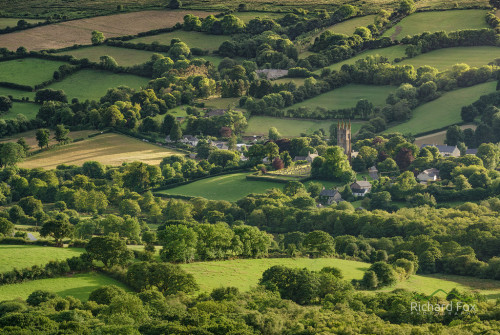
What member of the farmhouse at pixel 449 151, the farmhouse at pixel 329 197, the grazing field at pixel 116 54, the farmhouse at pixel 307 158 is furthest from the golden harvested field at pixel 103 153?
the farmhouse at pixel 449 151

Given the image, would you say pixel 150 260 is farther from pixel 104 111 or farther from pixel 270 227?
pixel 104 111

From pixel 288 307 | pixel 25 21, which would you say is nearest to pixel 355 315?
pixel 288 307

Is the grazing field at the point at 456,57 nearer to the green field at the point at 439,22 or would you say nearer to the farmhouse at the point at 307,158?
the green field at the point at 439,22

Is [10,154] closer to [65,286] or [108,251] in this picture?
[108,251]

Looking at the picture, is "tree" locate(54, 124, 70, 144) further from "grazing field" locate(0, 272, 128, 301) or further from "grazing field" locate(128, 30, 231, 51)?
"grazing field" locate(0, 272, 128, 301)

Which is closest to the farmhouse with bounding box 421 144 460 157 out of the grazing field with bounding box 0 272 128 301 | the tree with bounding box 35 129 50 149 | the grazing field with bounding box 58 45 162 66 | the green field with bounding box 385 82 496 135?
the green field with bounding box 385 82 496 135

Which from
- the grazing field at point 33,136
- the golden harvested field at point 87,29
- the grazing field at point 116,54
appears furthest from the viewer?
the golden harvested field at point 87,29

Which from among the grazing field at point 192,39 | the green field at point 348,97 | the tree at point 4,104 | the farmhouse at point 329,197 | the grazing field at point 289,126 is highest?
the grazing field at point 192,39
